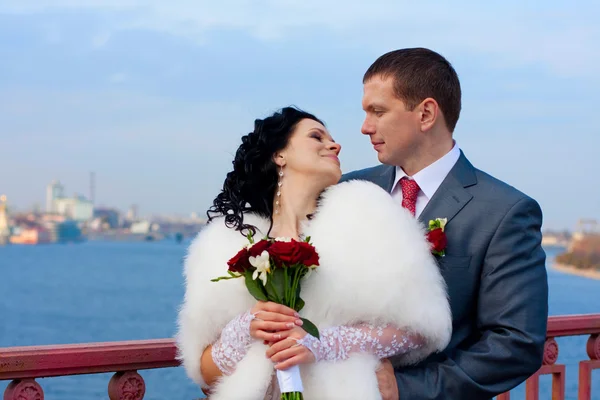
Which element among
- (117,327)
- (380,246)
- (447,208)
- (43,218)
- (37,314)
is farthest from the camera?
(43,218)

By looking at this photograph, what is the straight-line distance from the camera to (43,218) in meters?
120

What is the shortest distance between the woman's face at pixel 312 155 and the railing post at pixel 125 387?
104 centimetres

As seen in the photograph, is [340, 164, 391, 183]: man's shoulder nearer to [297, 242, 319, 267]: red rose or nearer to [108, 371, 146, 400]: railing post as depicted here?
[297, 242, 319, 267]: red rose

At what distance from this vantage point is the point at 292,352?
2406 millimetres

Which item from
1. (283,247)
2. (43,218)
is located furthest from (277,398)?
(43,218)

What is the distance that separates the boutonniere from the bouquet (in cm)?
45

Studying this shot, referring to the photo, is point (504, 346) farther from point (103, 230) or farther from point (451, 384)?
point (103, 230)

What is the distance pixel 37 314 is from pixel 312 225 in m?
70.3

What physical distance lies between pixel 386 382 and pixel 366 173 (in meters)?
1.03

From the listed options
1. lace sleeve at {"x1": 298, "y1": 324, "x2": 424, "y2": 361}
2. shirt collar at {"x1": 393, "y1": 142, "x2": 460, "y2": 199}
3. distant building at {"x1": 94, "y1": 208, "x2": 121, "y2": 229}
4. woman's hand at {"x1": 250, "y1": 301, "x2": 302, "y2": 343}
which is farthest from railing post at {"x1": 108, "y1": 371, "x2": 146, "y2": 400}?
distant building at {"x1": 94, "y1": 208, "x2": 121, "y2": 229}

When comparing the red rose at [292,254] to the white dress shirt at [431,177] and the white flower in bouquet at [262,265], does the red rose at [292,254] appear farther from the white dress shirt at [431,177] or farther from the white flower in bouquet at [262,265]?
the white dress shirt at [431,177]

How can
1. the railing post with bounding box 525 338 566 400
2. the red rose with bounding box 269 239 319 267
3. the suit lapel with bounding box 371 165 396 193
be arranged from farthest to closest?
the railing post with bounding box 525 338 566 400 < the suit lapel with bounding box 371 165 396 193 < the red rose with bounding box 269 239 319 267

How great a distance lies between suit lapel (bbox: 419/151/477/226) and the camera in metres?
2.81

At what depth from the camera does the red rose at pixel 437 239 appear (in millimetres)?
2689
